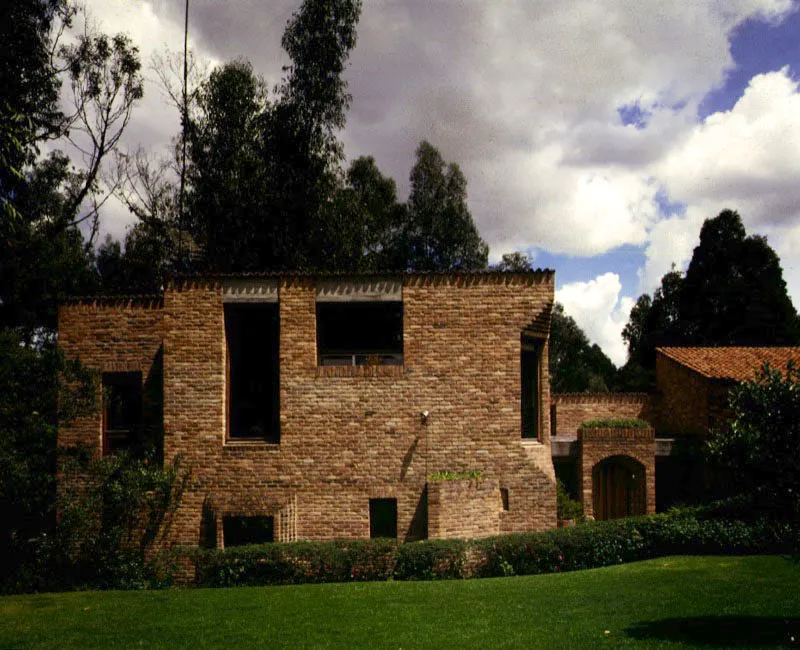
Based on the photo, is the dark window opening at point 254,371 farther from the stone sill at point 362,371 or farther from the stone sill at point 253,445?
the stone sill at point 362,371

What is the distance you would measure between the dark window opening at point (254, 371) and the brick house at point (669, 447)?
343 inches

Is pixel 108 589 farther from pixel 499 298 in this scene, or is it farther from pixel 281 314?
pixel 499 298

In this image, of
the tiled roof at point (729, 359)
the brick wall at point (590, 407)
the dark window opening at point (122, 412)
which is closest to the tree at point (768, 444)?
the dark window opening at point (122, 412)

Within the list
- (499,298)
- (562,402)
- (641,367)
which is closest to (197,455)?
(499,298)

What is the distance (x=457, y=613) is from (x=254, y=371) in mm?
11867

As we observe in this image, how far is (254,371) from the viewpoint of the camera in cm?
2061

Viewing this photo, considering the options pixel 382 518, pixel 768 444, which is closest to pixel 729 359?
pixel 382 518

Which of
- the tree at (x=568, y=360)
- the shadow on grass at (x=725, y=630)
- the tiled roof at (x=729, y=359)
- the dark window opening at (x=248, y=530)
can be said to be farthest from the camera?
the tree at (x=568, y=360)

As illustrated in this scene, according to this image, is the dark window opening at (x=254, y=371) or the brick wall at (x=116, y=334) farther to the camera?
the dark window opening at (x=254, y=371)

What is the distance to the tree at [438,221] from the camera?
36969 mm

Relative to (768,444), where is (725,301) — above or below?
above

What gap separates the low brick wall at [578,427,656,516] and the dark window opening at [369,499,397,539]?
19.0ft

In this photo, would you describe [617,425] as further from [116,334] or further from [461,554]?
[116,334]

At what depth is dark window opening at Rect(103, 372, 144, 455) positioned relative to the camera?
16.5 meters
